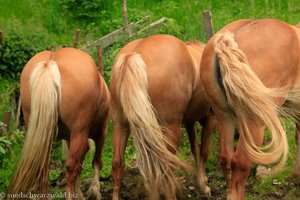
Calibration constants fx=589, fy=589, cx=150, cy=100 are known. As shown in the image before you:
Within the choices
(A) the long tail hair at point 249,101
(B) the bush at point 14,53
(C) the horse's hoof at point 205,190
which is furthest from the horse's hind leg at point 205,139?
(B) the bush at point 14,53

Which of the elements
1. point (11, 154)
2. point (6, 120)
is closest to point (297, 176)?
point (11, 154)

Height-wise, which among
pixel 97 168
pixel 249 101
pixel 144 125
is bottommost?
pixel 97 168

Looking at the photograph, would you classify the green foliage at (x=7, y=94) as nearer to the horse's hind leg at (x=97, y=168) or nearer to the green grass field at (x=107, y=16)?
the green grass field at (x=107, y=16)

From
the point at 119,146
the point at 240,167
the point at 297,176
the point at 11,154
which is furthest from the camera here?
the point at 11,154

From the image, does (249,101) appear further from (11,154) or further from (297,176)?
(11,154)

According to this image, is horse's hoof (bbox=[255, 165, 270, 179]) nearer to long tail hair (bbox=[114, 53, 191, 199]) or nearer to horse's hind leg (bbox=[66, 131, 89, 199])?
long tail hair (bbox=[114, 53, 191, 199])

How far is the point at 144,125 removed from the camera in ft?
17.6

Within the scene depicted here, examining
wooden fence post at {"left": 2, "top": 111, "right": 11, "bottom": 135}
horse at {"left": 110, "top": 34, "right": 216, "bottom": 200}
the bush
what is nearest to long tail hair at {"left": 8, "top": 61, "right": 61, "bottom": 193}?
horse at {"left": 110, "top": 34, "right": 216, "bottom": 200}

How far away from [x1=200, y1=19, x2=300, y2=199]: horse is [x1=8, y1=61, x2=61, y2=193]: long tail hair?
4.62 feet

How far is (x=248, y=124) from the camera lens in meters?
4.95

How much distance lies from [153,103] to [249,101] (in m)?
1.02

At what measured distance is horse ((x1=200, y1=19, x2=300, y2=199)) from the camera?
4.83 m

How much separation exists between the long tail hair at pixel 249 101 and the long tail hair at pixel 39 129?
62.3 inches

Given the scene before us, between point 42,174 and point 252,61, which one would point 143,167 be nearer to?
point 42,174
